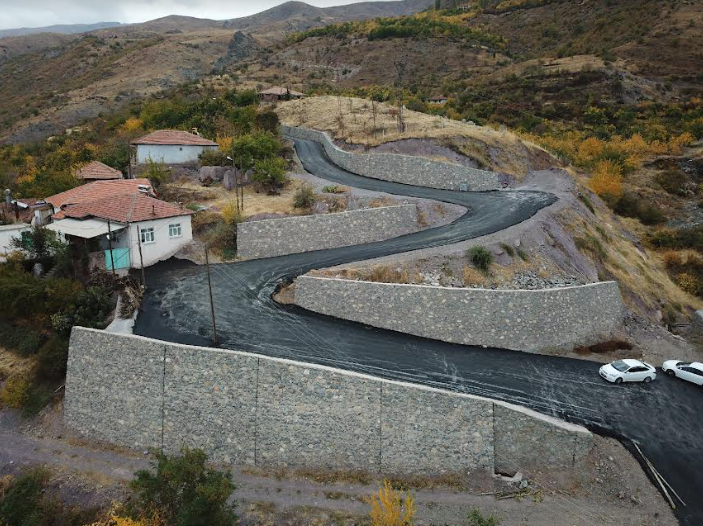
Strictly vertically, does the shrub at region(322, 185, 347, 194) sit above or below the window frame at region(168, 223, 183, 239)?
above

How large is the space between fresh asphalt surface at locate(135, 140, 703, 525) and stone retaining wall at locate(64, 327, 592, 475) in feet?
4.56

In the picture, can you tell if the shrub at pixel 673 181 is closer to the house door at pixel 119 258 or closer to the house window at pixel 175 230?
the house window at pixel 175 230

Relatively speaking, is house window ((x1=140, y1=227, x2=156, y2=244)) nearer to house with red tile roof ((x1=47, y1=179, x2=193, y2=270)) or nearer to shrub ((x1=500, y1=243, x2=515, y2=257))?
house with red tile roof ((x1=47, y1=179, x2=193, y2=270))

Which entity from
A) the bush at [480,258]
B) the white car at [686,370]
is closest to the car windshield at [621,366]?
the white car at [686,370]

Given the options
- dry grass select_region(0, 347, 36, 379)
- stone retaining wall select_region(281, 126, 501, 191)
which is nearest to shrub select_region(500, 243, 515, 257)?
stone retaining wall select_region(281, 126, 501, 191)

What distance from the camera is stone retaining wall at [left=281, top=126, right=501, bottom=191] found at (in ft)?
112

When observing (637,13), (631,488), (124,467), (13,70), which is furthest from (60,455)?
(13,70)

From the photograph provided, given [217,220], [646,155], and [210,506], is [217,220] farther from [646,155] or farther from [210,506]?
[646,155]

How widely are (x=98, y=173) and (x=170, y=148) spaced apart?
232 inches

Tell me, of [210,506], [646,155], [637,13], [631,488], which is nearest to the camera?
[210,506]

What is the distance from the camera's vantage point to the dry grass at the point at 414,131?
37.2m

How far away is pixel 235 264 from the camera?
25531 mm

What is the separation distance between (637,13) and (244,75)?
74.6 meters

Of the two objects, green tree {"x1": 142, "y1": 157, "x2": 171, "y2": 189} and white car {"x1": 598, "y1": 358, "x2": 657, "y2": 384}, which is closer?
white car {"x1": 598, "y1": 358, "x2": 657, "y2": 384}
